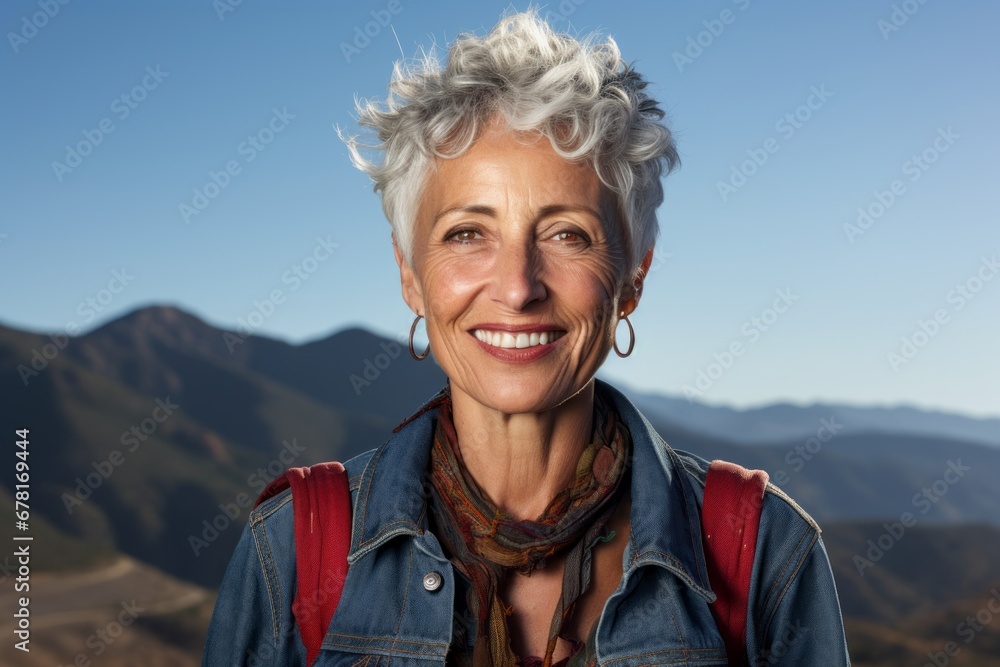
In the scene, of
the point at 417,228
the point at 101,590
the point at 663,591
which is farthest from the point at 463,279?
the point at 101,590

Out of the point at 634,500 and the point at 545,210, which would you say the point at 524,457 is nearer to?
the point at 634,500

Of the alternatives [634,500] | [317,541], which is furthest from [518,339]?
[317,541]

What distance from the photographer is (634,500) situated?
2.44 metres

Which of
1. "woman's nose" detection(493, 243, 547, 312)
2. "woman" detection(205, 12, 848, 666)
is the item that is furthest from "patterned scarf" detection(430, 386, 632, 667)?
"woman's nose" detection(493, 243, 547, 312)

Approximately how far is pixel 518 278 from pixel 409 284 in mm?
469

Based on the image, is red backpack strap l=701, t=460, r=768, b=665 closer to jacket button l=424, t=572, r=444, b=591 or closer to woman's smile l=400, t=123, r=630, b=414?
woman's smile l=400, t=123, r=630, b=414

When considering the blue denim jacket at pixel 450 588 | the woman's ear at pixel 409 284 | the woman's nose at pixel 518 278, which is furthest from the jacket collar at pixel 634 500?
the woman's nose at pixel 518 278

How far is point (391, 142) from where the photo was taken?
2424mm

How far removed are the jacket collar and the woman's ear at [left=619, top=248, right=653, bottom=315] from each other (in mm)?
358

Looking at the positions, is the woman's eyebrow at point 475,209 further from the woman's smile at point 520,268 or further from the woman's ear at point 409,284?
the woman's ear at point 409,284

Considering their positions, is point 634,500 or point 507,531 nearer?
point 507,531

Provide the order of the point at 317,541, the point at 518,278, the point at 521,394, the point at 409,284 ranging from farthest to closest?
the point at 409,284 < the point at 317,541 < the point at 521,394 < the point at 518,278

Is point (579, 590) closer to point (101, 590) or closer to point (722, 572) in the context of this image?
point (722, 572)

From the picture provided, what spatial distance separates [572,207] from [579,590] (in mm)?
992
